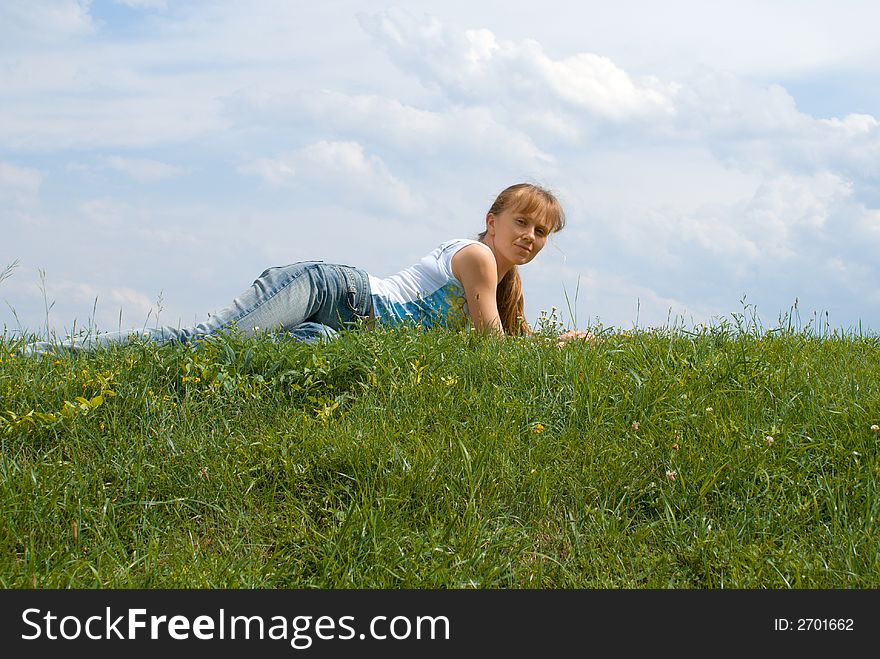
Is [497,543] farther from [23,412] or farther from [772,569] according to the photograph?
[23,412]

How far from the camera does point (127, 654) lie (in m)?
2.90

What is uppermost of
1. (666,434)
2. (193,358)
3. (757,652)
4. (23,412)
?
(193,358)

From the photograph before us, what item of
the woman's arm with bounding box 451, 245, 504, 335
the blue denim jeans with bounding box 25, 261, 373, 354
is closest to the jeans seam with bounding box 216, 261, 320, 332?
the blue denim jeans with bounding box 25, 261, 373, 354

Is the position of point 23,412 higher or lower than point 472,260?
lower

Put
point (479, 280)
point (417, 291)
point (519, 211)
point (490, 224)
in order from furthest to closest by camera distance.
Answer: point (490, 224)
point (519, 211)
point (417, 291)
point (479, 280)

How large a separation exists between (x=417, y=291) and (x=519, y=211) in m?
1.08

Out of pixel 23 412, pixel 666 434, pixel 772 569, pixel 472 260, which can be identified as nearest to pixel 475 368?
pixel 666 434

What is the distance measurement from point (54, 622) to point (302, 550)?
3.07ft

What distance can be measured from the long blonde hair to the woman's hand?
54 cm

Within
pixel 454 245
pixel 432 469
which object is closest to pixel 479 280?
pixel 454 245

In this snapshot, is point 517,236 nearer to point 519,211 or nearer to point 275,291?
point 519,211

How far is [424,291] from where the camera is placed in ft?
22.4

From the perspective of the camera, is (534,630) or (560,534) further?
(560,534)

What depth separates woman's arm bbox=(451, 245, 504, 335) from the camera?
643cm
